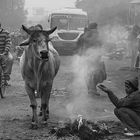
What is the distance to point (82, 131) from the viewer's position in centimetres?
714

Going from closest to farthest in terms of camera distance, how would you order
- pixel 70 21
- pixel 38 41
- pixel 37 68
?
1. pixel 38 41
2. pixel 37 68
3. pixel 70 21

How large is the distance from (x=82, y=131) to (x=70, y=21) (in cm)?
1877

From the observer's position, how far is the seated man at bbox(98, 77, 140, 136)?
7379 mm

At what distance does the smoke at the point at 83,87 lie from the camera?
394 inches

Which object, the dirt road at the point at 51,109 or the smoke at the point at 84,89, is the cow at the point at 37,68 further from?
the smoke at the point at 84,89

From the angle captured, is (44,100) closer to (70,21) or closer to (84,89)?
(84,89)

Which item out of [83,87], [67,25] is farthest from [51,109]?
[67,25]

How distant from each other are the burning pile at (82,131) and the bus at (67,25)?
17842 millimetres

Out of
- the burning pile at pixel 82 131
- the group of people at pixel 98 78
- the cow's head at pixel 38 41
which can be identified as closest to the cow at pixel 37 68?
the cow's head at pixel 38 41

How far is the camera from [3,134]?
7562 millimetres

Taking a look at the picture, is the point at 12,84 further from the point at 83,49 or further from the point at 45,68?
the point at 45,68

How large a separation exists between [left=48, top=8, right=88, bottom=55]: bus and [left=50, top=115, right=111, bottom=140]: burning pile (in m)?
17.8

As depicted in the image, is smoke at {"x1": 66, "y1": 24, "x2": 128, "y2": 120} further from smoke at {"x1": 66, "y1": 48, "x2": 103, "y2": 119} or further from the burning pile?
the burning pile

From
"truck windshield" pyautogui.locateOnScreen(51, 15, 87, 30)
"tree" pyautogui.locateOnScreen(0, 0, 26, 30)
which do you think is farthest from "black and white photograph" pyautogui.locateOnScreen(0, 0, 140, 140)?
"tree" pyautogui.locateOnScreen(0, 0, 26, 30)
